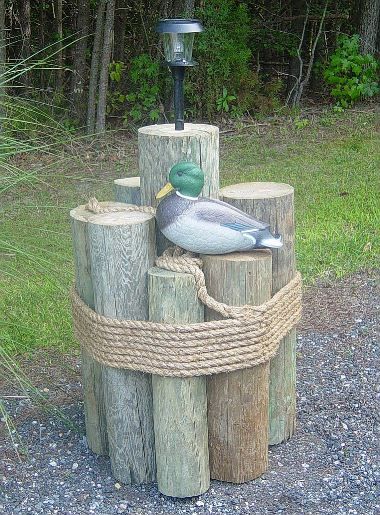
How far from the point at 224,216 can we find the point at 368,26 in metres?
7.31

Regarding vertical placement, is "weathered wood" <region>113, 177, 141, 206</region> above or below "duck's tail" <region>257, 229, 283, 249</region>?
above

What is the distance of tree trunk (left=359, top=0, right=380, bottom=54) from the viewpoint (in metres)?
9.24

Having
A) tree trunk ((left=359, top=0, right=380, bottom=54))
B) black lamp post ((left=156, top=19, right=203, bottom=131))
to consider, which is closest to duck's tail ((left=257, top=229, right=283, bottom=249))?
black lamp post ((left=156, top=19, right=203, bottom=131))

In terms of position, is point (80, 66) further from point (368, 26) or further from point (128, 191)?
point (128, 191)

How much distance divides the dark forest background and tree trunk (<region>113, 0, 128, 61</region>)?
0.01 metres

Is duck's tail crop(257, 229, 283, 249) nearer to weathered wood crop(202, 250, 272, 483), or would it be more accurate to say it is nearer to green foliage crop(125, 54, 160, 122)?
weathered wood crop(202, 250, 272, 483)

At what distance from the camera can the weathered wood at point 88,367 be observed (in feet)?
9.20

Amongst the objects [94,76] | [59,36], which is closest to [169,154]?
[94,76]

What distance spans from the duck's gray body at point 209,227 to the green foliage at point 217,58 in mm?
5870

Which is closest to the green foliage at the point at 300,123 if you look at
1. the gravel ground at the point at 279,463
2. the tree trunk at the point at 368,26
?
the tree trunk at the point at 368,26

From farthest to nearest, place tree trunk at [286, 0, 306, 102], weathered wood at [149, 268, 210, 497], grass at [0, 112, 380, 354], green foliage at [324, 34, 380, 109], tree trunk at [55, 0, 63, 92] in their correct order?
tree trunk at [286, 0, 306, 102], green foliage at [324, 34, 380, 109], tree trunk at [55, 0, 63, 92], grass at [0, 112, 380, 354], weathered wood at [149, 268, 210, 497]

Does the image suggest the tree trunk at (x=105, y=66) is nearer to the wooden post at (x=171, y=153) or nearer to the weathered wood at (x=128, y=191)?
the weathered wood at (x=128, y=191)

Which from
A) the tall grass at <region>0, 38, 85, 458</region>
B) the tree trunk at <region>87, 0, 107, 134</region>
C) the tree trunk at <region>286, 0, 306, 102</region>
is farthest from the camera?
the tree trunk at <region>286, 0, 306, 102</region>

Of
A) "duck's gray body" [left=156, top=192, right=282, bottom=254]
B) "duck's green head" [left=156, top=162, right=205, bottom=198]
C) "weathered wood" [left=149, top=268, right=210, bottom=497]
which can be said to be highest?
"duck's green head" [left=156, top=162, right=205, bottom=198]
